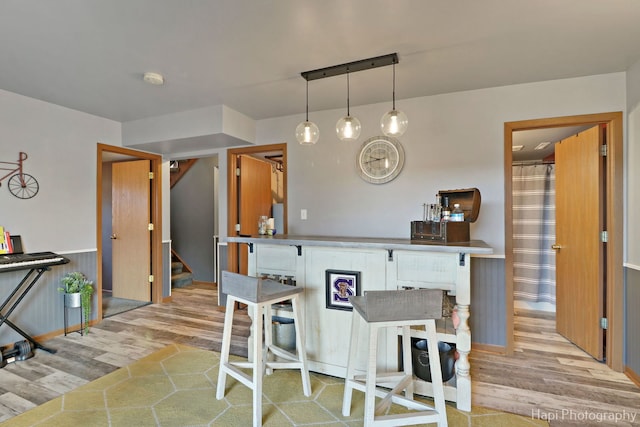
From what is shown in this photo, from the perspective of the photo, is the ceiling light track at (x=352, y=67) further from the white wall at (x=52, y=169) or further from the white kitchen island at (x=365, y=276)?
the white wall at (x=52, y=169)

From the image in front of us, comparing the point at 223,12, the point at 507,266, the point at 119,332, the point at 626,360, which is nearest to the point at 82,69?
the point at 223,12

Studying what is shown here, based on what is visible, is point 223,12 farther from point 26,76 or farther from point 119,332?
point 119,332

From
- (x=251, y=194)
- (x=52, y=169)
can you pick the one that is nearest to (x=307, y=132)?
(x=251, y=194)

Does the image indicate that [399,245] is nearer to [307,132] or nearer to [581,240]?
[307,132]

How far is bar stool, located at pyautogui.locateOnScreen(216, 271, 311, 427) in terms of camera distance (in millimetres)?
1904

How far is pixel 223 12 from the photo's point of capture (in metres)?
→ 1.84

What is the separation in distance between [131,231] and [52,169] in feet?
4.84

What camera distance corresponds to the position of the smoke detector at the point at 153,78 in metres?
2.61

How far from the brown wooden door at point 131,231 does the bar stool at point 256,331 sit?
295 centimetres


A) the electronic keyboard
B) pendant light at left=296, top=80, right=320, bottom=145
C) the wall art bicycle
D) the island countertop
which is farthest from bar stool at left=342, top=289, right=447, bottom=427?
the wall art bicycle

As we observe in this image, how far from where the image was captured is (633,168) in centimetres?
248

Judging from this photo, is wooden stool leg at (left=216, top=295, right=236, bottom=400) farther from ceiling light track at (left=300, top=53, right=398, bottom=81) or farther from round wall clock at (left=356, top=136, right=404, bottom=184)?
round wall clock at (left=356, top=136, right=404, bottom=184)

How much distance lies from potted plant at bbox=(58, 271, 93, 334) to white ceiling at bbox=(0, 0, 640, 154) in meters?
1.85

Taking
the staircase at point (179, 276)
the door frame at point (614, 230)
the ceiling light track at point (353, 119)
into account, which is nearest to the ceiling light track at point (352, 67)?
the ceiling light track at point (353, 119)
